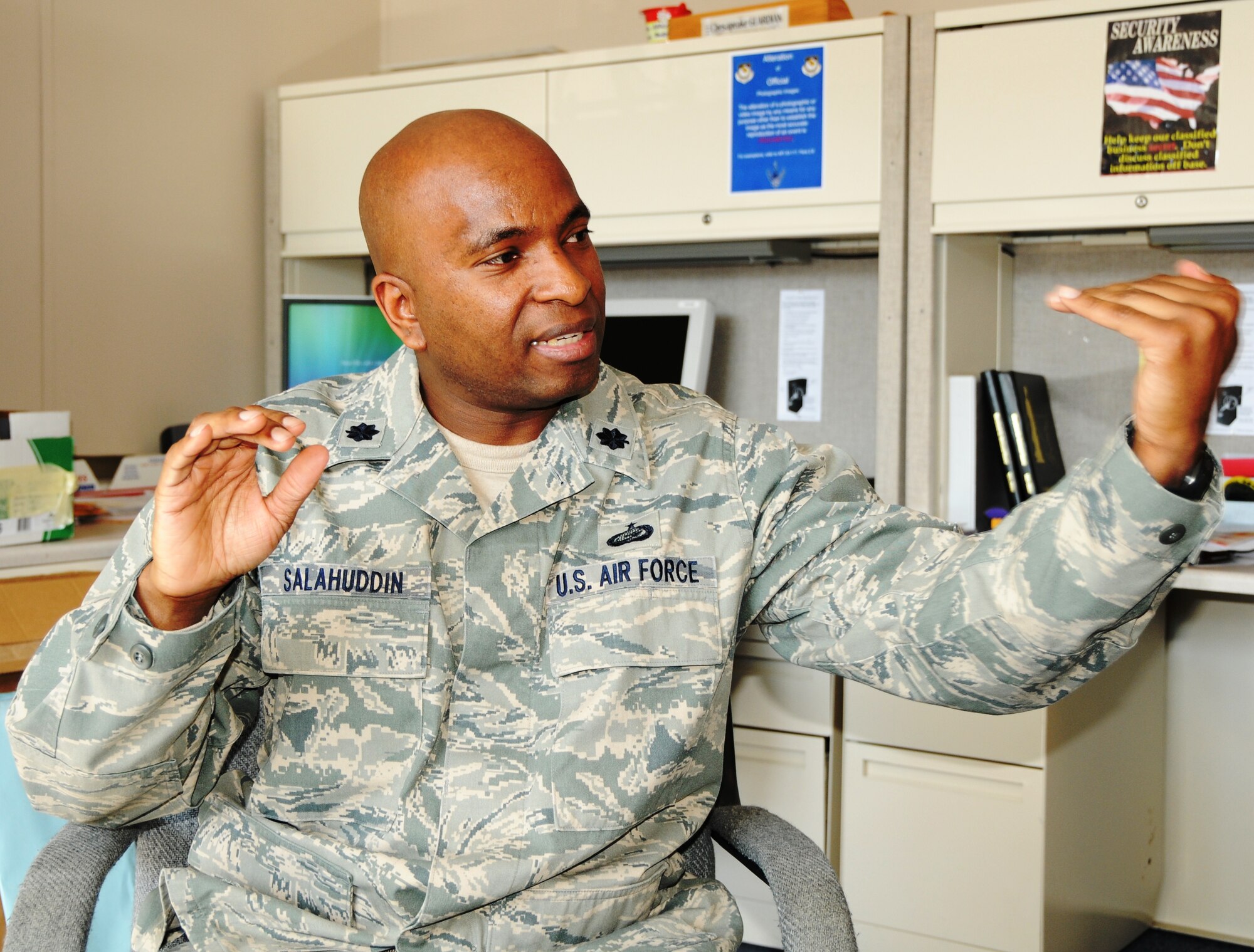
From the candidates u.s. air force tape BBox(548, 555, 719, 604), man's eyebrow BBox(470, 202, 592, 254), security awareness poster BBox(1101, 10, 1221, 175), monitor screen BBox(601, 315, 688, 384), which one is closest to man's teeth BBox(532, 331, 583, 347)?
man's eyebrow BBox(470, 202, 592, 254)

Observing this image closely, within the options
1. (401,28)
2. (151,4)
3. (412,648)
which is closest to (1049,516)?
(412,648)

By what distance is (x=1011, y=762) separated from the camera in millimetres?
1779

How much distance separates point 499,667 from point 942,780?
101cm

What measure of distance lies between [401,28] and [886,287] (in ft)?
5.24

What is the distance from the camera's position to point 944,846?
183cm

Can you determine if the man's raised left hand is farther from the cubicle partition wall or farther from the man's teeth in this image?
the cubicle partition wall

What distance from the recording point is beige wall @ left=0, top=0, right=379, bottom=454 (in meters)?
2.11

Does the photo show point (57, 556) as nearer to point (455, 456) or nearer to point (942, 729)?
point (455, 456)

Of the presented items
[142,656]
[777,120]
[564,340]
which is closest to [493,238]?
[564,340]

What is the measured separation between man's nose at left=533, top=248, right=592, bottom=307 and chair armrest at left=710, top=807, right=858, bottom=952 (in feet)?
1.62

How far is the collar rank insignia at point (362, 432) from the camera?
1114 millimetres

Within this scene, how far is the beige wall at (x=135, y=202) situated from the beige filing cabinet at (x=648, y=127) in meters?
0.21

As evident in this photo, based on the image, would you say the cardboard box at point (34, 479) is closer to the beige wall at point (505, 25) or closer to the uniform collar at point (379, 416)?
the uniform collar at point (379, 416)

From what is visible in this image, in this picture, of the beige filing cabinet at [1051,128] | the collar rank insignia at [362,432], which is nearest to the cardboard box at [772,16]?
the beige filing cabinet at [1051,128]
